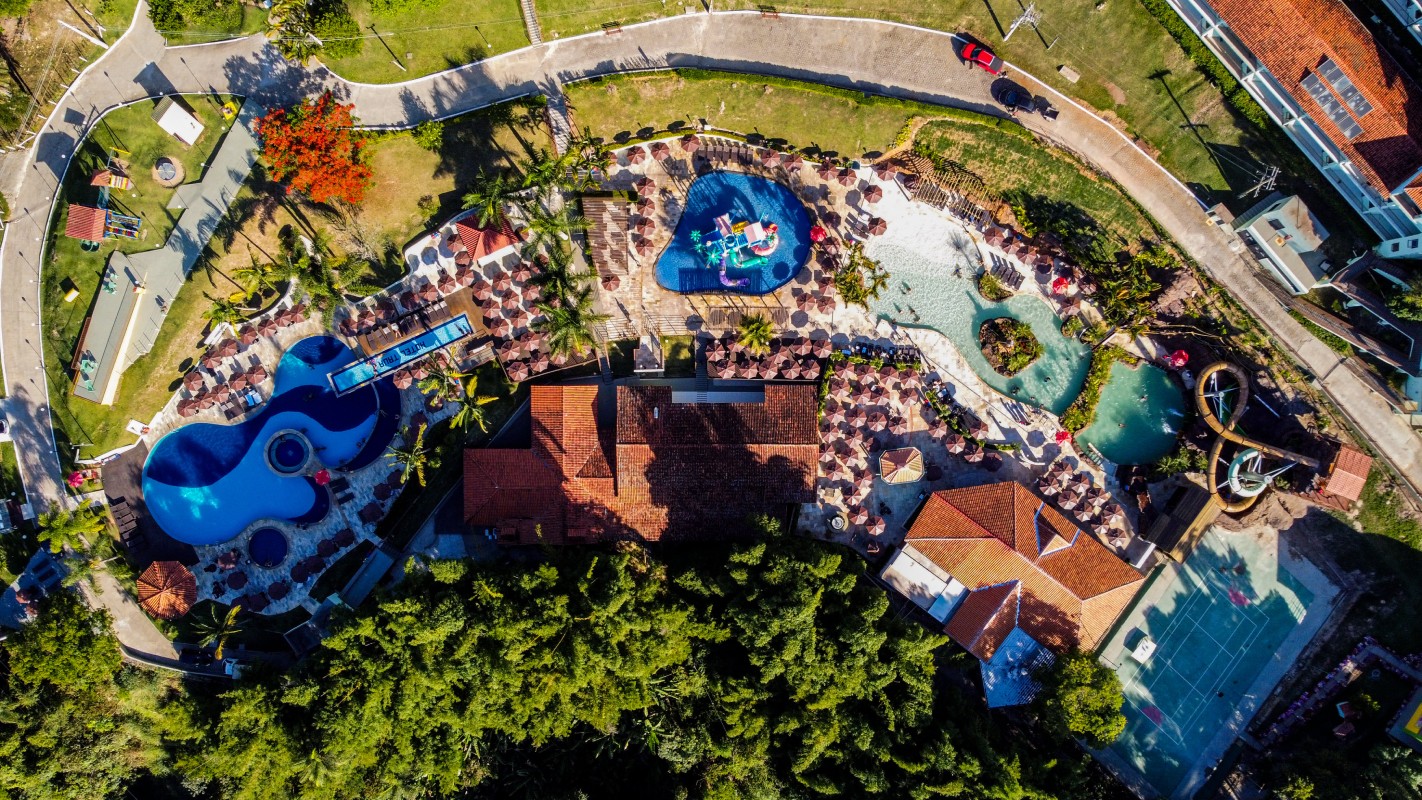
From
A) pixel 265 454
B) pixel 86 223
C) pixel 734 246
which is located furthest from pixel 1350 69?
pixel 86 223

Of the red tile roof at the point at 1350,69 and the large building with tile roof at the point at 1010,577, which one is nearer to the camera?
the red tile roof at the point at 1350,69

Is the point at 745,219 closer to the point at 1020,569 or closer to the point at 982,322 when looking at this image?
the point at 982,322

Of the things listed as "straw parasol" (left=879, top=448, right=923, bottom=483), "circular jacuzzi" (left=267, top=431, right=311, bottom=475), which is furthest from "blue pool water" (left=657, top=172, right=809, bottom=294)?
"circular jacuzzi" (left=267, top=431, right=311, bottom=475)

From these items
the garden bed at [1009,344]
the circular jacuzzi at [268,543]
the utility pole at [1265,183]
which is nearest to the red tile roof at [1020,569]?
the garden bed at [1009,344]

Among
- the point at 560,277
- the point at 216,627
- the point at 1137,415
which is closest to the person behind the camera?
the point at 216,627

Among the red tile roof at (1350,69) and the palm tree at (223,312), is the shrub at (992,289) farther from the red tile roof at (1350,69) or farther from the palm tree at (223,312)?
the palm tree at (223,312)

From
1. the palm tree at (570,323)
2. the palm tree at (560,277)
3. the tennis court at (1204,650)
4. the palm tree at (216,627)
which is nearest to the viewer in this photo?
the palm tree at (216,627)

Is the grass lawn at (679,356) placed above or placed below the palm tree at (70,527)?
below

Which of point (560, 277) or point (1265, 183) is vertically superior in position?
→ point (560, 277)
